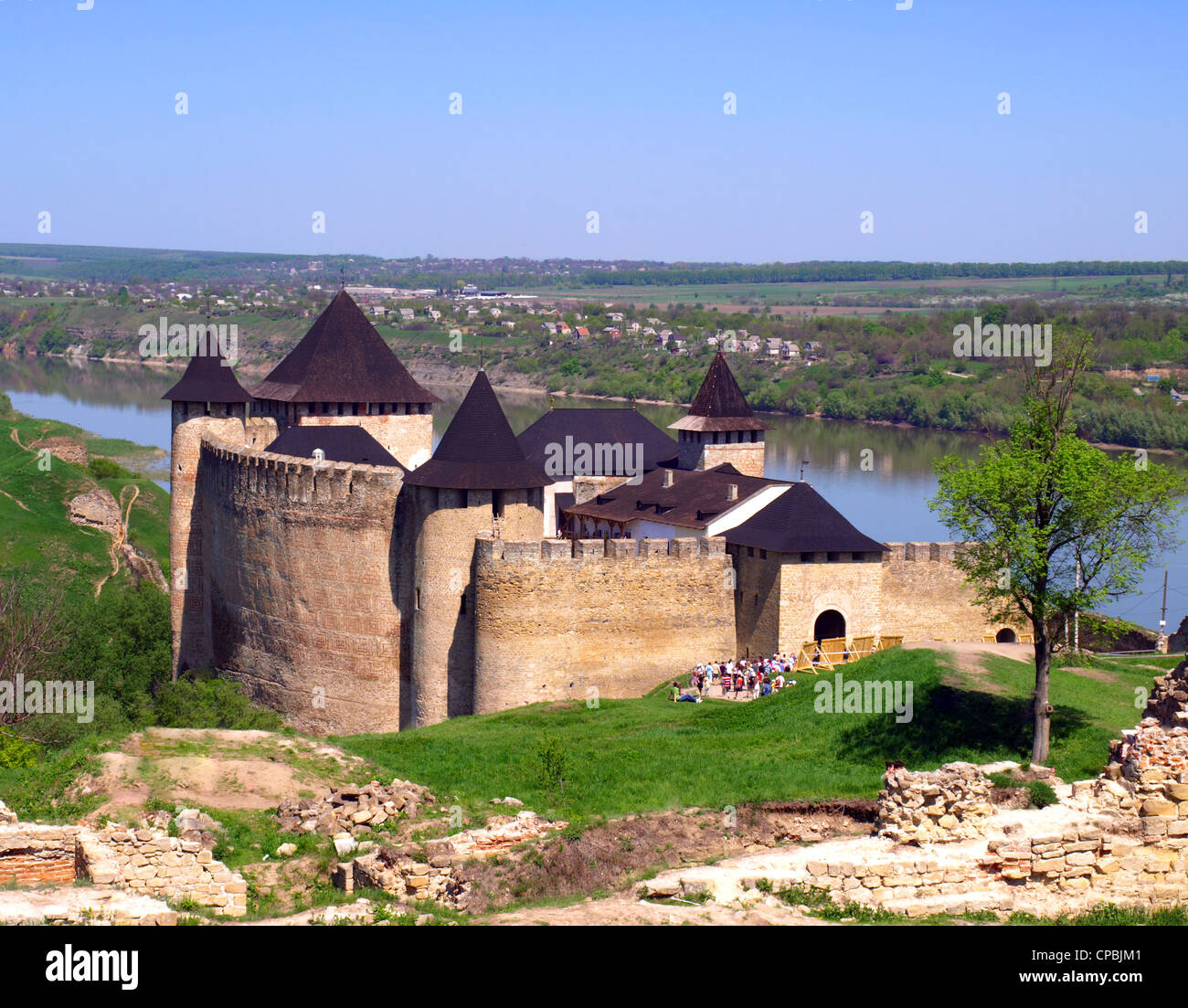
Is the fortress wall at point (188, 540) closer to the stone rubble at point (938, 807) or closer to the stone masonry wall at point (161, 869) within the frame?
the stone masonry wall at point (161, 869)

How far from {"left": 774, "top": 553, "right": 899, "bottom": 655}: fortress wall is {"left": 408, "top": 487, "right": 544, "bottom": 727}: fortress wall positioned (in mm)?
4178

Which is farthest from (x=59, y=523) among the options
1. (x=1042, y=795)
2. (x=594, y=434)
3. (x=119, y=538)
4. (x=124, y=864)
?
(x=1042, y=795)

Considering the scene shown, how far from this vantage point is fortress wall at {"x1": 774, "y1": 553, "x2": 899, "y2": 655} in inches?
963

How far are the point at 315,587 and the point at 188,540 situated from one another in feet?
20.9

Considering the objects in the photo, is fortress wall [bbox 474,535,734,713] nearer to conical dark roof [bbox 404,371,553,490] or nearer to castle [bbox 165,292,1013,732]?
castle [bbox 165,292,1013,732]

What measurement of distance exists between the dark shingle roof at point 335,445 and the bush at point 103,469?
2811 cm

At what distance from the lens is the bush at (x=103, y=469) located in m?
56.7

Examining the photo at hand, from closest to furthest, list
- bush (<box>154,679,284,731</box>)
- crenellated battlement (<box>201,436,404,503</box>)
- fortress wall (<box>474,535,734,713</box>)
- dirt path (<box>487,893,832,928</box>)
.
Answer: dirt path (<box>487,893,832,928</box>) → fortress wall (<box>474,535,734,713</box>) → bush (<box>154,679,284,731</box>) → crenellated battlement (<box>201,436,404,503</box>)

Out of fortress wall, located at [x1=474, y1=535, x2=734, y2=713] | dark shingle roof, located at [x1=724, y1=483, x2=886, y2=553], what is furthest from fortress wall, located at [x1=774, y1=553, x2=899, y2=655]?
fortress wall, located at [x1=474, y1=535, x2=734, y2=713]

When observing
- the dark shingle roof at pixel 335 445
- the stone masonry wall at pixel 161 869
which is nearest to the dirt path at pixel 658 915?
the stone masonry wall at pixel 161 869
